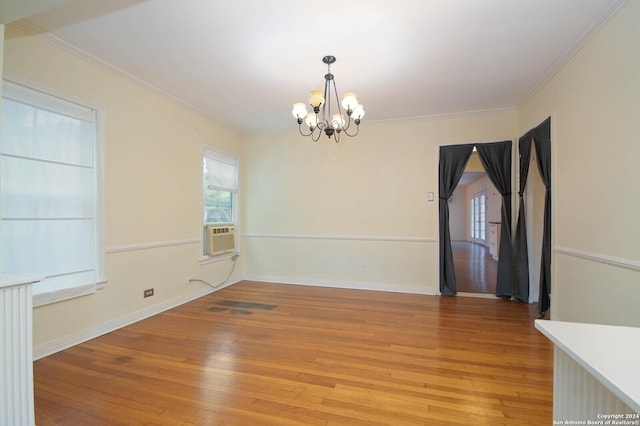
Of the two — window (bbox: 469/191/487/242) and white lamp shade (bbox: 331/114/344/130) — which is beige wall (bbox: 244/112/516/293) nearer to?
white lamp shade (bbox: 331/114/344/130)

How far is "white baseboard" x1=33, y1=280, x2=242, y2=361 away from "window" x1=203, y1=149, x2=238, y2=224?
1183 mm

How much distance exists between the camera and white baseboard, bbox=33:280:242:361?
2463mm

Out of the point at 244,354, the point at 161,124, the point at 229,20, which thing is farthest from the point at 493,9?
the point at 161,124

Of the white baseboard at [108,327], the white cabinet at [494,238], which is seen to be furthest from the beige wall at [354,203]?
the white cabinet at [494,238]

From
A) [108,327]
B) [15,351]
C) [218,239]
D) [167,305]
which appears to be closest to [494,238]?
[218,239]

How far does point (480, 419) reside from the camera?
169 cm

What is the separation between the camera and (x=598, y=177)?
7.76 feet

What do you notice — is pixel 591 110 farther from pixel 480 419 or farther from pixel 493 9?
pixel 480 419

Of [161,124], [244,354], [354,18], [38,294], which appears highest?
[354,18]

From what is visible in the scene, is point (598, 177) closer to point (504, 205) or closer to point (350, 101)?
point (504, 205)

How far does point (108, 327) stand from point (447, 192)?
15.2 ft

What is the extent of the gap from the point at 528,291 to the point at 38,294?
5.44m

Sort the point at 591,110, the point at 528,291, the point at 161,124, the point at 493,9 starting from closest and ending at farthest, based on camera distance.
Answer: the point at 493,9, the point at 591,110, the point at 161,124, the point at 528,291

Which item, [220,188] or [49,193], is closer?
[49,193]
